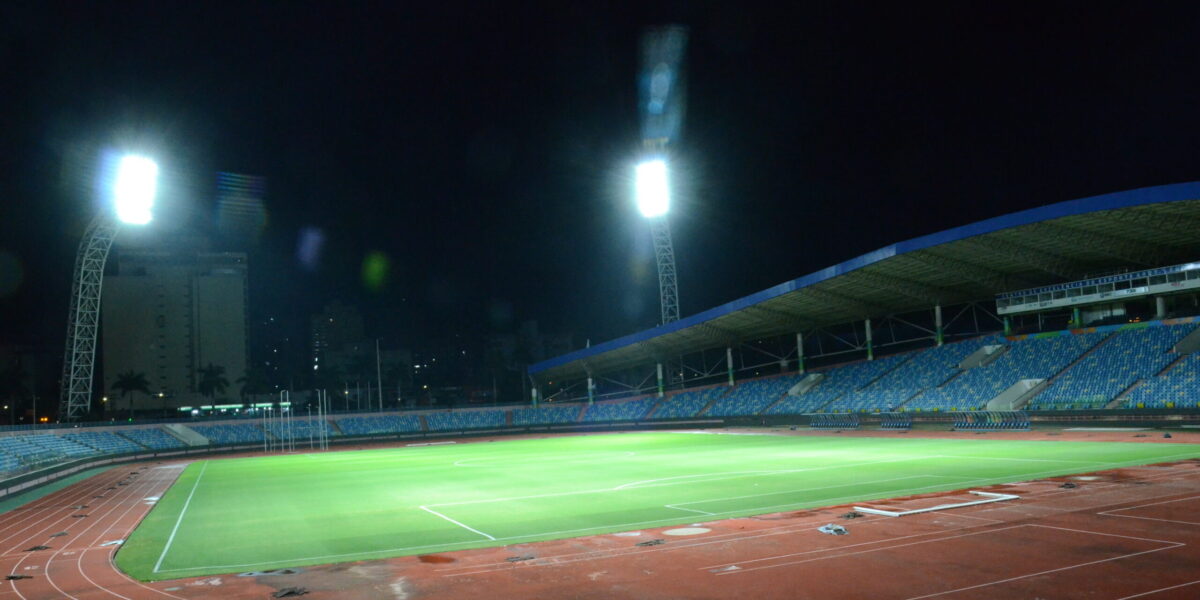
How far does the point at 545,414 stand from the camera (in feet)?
277

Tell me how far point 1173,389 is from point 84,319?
72.8 meters

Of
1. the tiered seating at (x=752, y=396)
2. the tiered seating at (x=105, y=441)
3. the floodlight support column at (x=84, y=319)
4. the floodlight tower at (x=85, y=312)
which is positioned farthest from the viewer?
the tiered seating at (x=752, y=396)

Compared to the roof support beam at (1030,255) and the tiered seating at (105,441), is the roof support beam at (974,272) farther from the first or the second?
the tiered seating at (105,441)

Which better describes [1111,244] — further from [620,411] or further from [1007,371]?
[620,411]

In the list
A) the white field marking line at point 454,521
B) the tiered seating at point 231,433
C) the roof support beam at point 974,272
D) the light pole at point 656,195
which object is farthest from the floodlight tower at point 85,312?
the roof support beam at point 974,272

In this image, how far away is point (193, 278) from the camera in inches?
5167

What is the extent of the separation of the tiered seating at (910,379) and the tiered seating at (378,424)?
146 ft

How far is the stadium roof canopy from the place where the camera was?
34562 millimetres

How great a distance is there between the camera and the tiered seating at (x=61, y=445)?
4888 cm

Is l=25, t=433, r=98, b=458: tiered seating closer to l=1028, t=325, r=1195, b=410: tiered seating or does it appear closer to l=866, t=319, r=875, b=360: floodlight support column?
l=866, t=319, r=875, b=360: floodlight support column

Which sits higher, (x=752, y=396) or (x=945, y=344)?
(x=945, y=344)

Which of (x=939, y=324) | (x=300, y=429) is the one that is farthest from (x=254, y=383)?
(x=939, y=324)

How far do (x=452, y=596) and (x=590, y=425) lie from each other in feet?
216

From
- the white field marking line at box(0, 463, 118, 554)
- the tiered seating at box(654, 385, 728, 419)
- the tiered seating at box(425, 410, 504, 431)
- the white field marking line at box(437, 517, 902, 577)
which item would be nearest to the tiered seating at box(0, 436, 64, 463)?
the white field marking line at box(0, 463, 118, 554)
